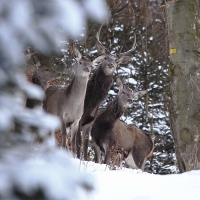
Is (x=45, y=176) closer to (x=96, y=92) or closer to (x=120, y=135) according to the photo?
(x=96, y=92)

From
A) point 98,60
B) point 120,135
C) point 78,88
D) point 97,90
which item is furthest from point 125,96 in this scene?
point 78,88

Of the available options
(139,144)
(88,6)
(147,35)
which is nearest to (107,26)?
(147,35)

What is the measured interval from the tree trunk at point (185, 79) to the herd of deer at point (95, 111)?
1830 mm

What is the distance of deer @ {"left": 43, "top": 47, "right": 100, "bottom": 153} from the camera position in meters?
10.8

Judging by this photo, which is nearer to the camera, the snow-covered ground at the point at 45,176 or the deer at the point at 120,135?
the snow-covered ground at the point at 45,176

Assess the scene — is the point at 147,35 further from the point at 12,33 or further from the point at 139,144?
the point at 12,33

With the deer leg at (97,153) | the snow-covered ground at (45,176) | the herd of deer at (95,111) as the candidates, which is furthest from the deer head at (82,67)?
the snow-covered ground at (45,176)

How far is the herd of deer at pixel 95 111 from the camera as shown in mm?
10891

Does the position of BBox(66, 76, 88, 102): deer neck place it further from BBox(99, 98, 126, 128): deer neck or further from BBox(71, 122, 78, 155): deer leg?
BBox(99, 98, 126, 128): deer neck

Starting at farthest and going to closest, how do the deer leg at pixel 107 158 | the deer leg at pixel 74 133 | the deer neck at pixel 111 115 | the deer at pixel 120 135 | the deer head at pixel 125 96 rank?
1. the deer head at pixel 125 96
2. the deer neck at pixel 111 115
3. the deer at pixel 120 135
4. the deer leg at pixel 107 158
5. the deer leg at pixel 74 133

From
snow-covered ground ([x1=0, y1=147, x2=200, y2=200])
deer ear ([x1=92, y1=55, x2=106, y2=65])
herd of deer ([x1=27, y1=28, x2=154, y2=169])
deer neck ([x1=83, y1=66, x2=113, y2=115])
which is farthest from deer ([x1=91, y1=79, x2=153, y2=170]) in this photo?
snow-covered ground ([x1=0, y1=147, x2=200, y2=200])

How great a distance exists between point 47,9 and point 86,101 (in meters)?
10.2

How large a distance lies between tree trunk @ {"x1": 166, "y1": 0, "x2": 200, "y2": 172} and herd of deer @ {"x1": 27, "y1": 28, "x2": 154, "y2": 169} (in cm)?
183

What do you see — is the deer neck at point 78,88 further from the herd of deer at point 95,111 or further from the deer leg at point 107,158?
the deer leg at point 107,158
